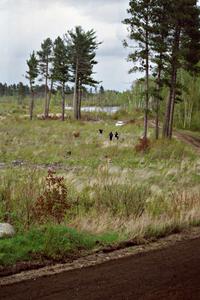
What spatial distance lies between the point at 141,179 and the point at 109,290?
35.9ft

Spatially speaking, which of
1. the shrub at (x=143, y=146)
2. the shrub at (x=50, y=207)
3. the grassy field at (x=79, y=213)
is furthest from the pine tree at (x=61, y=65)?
the shrub at (x=50, y=207)

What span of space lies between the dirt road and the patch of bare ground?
208 mm

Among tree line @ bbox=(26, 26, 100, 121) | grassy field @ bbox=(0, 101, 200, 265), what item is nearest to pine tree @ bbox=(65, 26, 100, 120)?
tree line @ bbox=(26, 26, 100, 121)

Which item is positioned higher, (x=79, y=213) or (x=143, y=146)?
(x=79, y=213)

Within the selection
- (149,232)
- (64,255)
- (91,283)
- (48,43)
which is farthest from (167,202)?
(48,43)

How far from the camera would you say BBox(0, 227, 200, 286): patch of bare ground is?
6453 mm

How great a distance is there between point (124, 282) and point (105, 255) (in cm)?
155

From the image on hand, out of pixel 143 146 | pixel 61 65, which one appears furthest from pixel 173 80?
pixel 61 65

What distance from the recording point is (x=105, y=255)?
7.70 meters

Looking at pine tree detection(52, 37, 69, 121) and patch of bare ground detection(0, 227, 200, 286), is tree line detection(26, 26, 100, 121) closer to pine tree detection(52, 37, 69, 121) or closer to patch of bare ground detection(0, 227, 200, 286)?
pine tree detection(52, 37, 69, 121)

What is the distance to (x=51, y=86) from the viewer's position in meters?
73.8

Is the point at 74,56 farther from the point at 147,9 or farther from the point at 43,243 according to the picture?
the point at 43,243

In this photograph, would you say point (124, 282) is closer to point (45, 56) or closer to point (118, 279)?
point (118, 279)

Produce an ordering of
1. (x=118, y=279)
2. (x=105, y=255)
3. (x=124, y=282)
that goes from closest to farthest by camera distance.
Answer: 1. (x=124, y=282)
2. (x=118, y=279)
3. (x=105, y=255)
